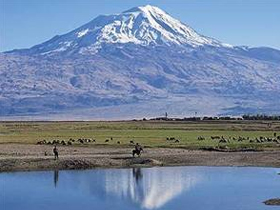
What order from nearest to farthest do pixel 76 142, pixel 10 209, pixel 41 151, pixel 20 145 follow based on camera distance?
1. pixel 10 209
2. pixel 41 151
3. pixel 20 145
4. pixel 76 142

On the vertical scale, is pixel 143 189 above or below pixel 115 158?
below

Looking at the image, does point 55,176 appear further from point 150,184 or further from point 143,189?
point 143,189

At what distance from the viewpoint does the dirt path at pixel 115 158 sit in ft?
200

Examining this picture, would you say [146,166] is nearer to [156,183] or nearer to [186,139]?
[156,183]

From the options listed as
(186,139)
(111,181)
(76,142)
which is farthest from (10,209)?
(186,139)

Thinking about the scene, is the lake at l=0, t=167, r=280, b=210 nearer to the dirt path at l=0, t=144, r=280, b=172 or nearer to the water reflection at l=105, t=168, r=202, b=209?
the water reflection at l=105, t=168, r=202, b=209

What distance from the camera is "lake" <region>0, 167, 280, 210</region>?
41.7 m

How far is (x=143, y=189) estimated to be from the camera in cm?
4834

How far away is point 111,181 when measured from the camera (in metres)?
52.2

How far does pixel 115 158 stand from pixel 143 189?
1676cm

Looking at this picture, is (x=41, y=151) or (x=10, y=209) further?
(x=41, y=151)

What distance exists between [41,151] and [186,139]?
23183 mm

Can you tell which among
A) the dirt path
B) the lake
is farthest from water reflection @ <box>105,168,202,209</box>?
the dirt path

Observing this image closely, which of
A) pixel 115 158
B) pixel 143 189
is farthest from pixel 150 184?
pixel 115 158
